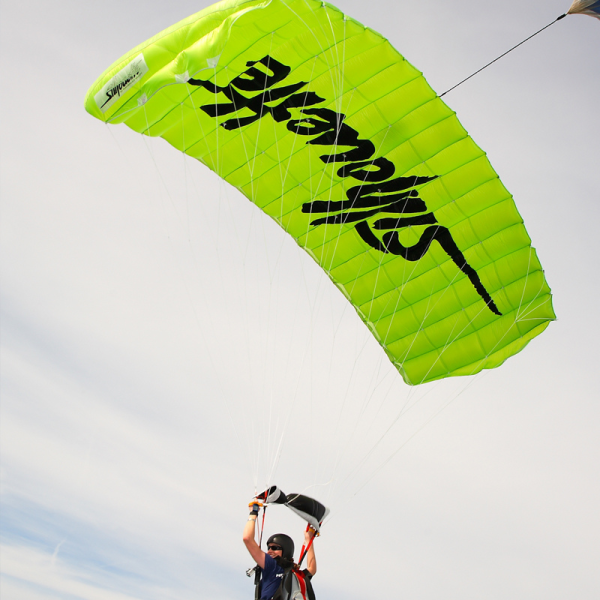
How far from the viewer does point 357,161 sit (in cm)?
763

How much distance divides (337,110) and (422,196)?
148cm

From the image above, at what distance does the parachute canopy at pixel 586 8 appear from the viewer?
6.23 metres

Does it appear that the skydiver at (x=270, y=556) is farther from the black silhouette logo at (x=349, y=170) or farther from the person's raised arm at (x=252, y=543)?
the black silhouette logo at (x=349, y=170)

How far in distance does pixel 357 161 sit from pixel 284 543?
4481 mm

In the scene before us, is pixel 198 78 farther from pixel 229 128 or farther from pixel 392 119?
pixel 392 119

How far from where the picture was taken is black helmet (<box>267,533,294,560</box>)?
548 centimetres

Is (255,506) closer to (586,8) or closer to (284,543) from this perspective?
(284,543)

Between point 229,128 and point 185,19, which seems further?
point 229,128

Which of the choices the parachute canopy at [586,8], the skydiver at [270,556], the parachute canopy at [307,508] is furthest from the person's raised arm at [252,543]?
the parachute canopy at [586,8]

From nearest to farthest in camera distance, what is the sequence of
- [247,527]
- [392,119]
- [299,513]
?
[247,527] → [299,513] → [392,119]

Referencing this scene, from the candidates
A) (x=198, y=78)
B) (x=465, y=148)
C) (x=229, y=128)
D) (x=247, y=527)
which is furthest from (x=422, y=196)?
(x=247, y=527)

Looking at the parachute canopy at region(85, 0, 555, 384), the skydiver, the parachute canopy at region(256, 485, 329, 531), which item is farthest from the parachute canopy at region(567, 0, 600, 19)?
the skydiver

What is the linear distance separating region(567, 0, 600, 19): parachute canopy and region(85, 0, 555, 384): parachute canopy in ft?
5.19

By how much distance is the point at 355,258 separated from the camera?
8383 millimetres
